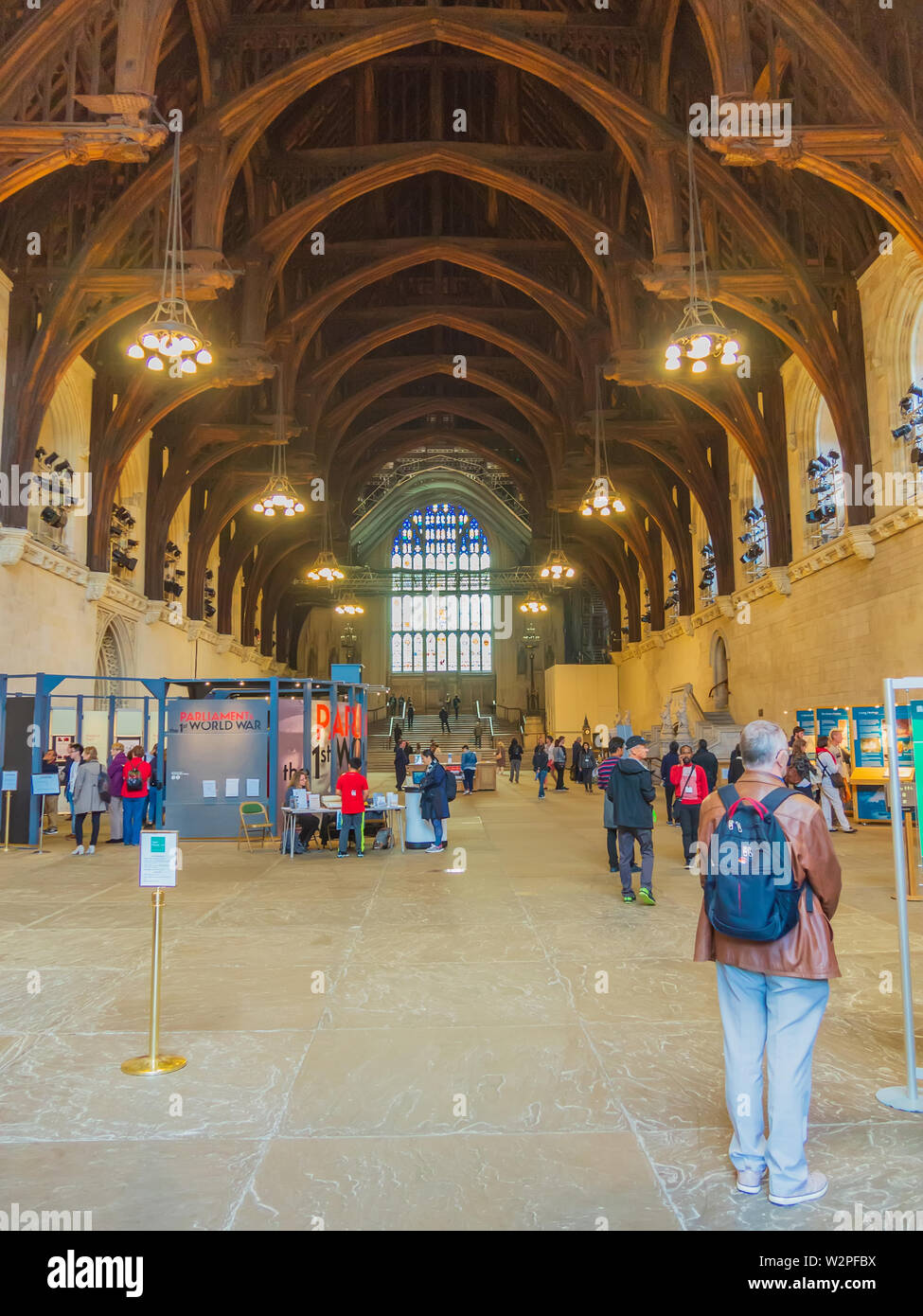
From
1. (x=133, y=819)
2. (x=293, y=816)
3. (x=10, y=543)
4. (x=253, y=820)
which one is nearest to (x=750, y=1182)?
(x=293, y=816)

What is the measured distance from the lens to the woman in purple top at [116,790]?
12211 mm

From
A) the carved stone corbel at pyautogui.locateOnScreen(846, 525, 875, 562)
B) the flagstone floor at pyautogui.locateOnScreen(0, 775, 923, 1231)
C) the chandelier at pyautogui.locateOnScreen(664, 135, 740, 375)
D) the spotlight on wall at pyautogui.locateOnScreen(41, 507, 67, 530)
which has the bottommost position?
the flagstone floor at pyautogui.locateOnScreen(0, 775, 923, 1231)

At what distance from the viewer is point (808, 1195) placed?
8.94ft

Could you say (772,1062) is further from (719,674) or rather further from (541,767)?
(719,674)

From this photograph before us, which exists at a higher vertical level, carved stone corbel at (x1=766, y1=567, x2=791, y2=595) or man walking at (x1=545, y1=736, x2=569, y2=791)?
carved stone corbel at (x1=766, y1=567, x2=791, y2=595)

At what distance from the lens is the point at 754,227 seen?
1373cm

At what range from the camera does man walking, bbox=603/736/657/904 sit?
7.50 m

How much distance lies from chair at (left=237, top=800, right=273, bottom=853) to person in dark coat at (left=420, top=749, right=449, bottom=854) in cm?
212

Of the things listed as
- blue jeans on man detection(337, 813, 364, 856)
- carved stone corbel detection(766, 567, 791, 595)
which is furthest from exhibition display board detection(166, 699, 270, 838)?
carved stone corbel detection(766, 567, 791, 595)

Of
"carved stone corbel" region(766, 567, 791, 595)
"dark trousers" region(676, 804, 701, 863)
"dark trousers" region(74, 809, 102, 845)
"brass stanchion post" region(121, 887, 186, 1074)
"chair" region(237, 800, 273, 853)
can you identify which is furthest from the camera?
"carved stone corbel" region(766, 567, 791, 595)

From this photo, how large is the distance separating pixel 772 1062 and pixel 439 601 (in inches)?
1652

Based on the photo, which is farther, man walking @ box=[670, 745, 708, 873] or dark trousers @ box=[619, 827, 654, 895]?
man walking @ box=[670, 745, 708, 873]

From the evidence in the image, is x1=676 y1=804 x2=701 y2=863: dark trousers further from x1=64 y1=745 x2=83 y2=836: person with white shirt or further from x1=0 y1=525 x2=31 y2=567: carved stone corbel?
x1=0 y1=525 x2=31 y2=567: carved stone corbel

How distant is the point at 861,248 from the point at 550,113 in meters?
6.40
